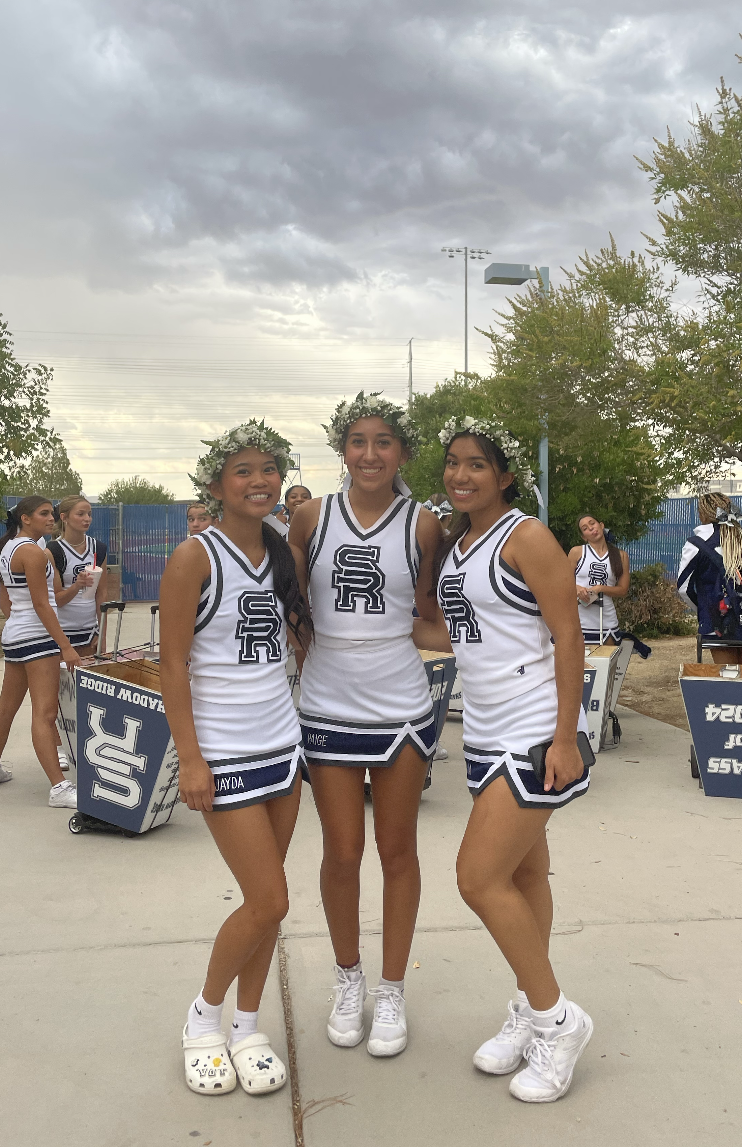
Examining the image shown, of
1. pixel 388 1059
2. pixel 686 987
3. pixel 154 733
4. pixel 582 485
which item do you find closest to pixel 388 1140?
pixel 388 1059

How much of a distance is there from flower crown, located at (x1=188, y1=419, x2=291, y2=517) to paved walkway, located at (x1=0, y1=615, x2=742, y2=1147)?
1.68 meters

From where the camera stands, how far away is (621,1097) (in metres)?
2.77

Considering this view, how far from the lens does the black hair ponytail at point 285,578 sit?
2.84 metres

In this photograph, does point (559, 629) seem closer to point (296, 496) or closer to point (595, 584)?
point (595, 584)

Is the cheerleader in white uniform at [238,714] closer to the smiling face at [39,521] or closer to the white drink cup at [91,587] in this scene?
the smiling face at [39,521]

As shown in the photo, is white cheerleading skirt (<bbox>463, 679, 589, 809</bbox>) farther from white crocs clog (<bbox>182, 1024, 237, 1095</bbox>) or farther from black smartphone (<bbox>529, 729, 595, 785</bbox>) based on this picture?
white crocs clog (<bbox>182, 1024, 237, 1095</bbox>)

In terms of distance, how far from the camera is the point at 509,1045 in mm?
2926

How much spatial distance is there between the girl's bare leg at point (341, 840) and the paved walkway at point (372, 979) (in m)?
0.37

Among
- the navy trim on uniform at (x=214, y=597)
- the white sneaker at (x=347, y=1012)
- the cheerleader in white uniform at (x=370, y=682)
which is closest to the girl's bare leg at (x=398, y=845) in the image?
the cheerleader in white uniform at (x=370, y=682)

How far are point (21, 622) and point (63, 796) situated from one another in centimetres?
104

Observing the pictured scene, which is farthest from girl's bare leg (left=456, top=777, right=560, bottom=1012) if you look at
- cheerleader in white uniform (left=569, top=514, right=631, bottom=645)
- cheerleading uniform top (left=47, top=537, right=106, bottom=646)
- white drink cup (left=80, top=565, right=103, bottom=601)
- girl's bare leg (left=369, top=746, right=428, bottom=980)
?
cheerleader in white uniform (left=569, top=514, right=631, bottom=645)

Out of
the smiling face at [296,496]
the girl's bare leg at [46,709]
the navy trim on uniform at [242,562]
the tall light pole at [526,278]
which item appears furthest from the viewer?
the tall light pole at [526,278]

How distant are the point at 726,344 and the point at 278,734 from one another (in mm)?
7256

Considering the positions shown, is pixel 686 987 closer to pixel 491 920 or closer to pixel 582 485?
pixel 491 920
